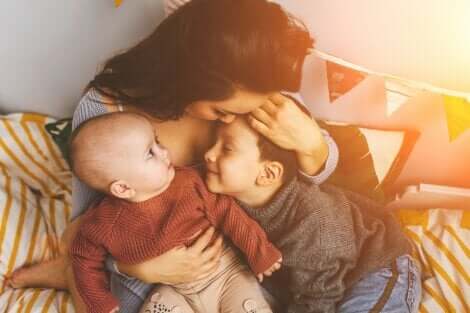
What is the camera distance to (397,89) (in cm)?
110

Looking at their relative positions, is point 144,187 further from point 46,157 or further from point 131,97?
point 46,157

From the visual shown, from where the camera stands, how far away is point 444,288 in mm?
1164

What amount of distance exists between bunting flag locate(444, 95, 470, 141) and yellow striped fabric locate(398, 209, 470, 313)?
317mm

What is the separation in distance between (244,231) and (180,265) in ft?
0.48

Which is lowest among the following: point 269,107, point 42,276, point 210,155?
point 42,276

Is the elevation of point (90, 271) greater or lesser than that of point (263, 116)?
A: lesser

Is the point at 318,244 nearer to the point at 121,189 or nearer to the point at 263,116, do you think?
the point at 263,116

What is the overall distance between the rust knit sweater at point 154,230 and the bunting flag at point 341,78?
0.35 meters

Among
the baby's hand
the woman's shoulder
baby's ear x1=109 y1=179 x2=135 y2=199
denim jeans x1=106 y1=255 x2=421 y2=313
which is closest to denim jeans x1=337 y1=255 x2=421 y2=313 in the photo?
denim jeans x1=106 y1=255 x2=421 y2=313

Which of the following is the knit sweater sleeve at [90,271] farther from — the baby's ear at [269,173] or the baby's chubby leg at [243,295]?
the baby's ear at [269,173]

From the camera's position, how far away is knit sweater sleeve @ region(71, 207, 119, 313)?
100 centimetres

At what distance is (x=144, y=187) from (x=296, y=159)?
31cm

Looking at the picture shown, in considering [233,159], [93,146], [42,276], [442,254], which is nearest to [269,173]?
[233,159]

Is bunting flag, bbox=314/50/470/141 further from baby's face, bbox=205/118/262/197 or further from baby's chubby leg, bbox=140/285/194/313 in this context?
baby's chubby leg, bbox=140/285/194/313
